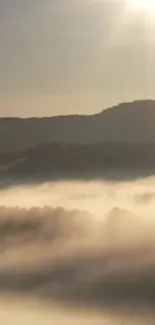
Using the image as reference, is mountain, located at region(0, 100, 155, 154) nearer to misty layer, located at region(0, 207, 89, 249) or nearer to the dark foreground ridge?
the dark foreground ridge

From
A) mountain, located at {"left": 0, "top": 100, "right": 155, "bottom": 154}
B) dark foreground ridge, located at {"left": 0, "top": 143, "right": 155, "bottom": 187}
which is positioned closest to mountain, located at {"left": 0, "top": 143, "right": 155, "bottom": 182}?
dark foreground ridge, located at {"left": 0, "top": 143, "right": 155, "bottom": 187}

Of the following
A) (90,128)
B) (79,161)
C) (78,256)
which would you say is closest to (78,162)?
(79,161)

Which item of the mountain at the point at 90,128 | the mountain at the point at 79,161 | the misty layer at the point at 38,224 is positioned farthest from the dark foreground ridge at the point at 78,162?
the misty layer at the point at 38,224

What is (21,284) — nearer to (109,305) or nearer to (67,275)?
(67,275)

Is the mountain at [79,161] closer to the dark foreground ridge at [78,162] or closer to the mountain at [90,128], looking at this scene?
the dark foreground ridge at [78,162]

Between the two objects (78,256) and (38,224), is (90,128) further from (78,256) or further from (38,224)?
(38,224)

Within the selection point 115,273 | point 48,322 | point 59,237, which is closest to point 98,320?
point 48,322
